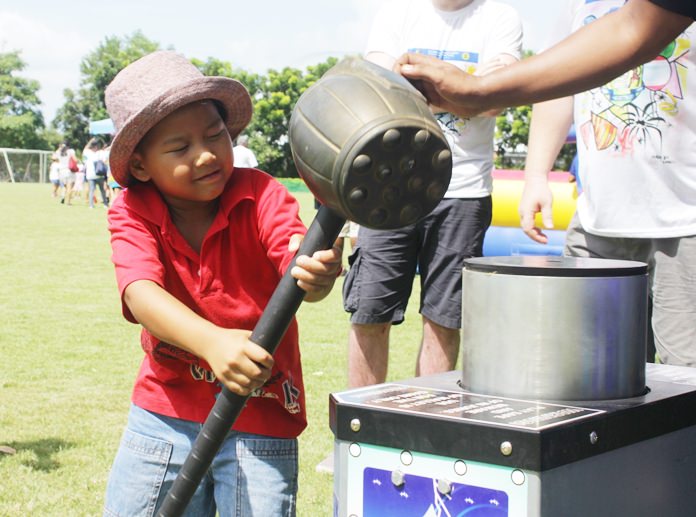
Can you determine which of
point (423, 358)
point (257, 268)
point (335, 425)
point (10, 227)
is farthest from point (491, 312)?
point (10, 227)

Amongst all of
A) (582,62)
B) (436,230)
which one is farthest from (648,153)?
(436,230)

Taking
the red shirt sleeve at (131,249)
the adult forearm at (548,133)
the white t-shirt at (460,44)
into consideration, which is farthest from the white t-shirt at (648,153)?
the red shirt sleeve at (131,249)

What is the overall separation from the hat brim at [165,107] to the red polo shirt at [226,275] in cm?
12

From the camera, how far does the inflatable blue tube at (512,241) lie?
8.28 meters

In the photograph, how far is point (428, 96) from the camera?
1783 millimetres

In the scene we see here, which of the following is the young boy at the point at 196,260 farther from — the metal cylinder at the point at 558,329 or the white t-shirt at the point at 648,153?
the white t-shirt at the point at 648,153

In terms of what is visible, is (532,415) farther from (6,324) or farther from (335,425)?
(6,324)

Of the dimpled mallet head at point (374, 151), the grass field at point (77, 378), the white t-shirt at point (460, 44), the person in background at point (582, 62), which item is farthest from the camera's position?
the white t-shirt at point (460, 44)

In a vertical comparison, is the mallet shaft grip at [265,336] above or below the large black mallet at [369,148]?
below

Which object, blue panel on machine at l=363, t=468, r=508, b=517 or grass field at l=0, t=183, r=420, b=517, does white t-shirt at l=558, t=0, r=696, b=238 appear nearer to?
blue panel on machine at l=363, t=468, r=508, b=517

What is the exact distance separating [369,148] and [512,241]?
7.59m

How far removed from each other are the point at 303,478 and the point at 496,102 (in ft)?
7.11

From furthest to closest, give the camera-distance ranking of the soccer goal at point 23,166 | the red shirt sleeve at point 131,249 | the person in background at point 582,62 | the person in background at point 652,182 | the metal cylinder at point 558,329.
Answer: the soccer goal at point 23,166, the person in background at point 652,182, the red shirt sleeve at point 131,249, the person in background at point 582,62, the metal cylinder at point 558,329

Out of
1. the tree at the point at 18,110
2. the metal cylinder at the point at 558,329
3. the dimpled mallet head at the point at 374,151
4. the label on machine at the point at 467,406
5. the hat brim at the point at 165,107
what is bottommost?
the label on machine at the point at 467,406
